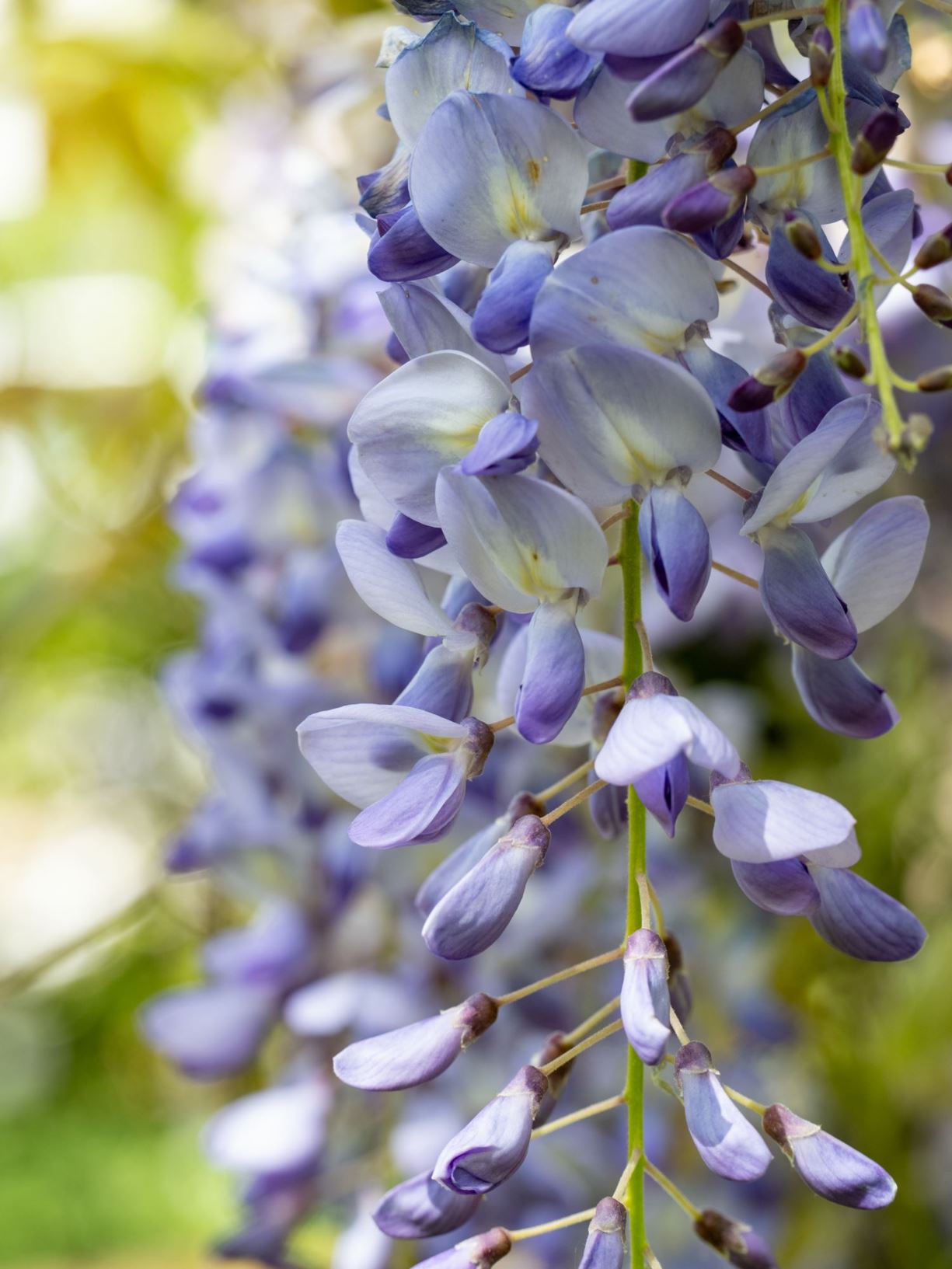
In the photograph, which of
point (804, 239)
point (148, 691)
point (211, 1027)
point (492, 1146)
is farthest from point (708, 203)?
point (148, 691)

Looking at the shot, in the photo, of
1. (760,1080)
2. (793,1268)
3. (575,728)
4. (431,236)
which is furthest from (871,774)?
(431,236)

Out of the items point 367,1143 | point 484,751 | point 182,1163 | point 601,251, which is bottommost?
point 182,1163

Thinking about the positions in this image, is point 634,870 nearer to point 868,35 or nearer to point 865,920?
point 865,920

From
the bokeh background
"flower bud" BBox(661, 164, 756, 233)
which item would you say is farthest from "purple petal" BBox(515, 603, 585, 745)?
the bokeh background

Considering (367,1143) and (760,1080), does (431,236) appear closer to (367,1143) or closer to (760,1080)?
(367,1143)

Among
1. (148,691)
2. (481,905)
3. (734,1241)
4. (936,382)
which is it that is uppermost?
(936,382)

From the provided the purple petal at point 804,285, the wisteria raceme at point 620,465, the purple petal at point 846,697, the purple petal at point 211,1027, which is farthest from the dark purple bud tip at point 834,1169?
the purple petal at point 211,1027
